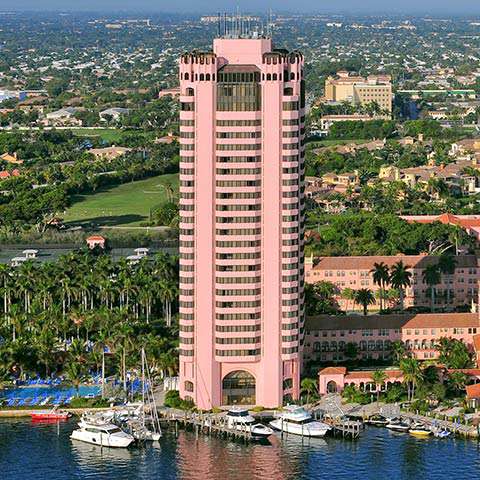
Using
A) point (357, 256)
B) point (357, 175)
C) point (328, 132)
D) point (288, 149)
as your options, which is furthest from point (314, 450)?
point (328, 132)

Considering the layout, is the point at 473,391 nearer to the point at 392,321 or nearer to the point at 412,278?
the point at 392,321

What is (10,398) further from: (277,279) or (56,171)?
(56,171)

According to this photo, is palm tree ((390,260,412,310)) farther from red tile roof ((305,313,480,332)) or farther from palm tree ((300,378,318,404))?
palm tree ((300,378,318,404))

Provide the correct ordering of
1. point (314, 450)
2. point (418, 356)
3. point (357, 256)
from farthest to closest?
1. point (357, 256)
2. point (418, 356)
3. point (314, 450)

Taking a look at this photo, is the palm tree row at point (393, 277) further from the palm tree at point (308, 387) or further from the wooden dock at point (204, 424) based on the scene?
the wooden dock at point (204, 424)

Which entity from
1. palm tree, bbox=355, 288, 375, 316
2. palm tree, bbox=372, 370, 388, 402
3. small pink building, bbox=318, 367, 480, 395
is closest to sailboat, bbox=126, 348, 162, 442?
small pink building, bbox=318, 367, 480, 395

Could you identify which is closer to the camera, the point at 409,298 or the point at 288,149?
the point at 288,149
